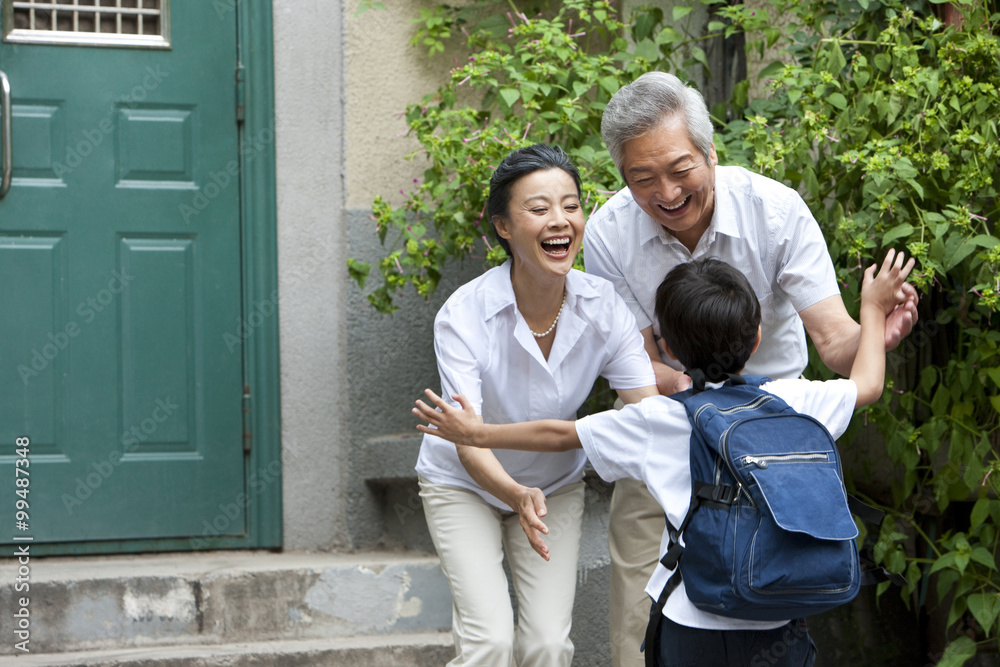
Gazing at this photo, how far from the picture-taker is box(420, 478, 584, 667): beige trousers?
2.58 metres

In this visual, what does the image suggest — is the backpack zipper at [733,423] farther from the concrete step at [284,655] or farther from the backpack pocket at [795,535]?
the concrete step at [284,655]

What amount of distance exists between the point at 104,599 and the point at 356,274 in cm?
155

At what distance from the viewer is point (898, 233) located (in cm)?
304

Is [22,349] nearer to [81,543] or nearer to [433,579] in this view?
[81,543]

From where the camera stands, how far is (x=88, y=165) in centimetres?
418

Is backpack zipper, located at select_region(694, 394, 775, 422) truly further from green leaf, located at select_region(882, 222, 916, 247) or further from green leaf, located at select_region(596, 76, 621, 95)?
green leaf, located at select_region(596, 76, 621, 95)

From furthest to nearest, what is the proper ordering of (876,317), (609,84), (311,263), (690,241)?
1. (311,263)
2. (609,84)
3. (690,241)
4. (876,317)

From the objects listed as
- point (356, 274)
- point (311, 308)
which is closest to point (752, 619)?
point (356, 274)

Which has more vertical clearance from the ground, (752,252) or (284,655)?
(752,252)

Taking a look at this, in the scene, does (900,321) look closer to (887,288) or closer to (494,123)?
(887,288)

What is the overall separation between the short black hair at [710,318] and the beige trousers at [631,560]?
102cm

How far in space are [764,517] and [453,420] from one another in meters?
0.78

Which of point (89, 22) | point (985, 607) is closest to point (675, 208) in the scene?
point (985, 607)

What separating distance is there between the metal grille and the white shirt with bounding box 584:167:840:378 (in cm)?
236
